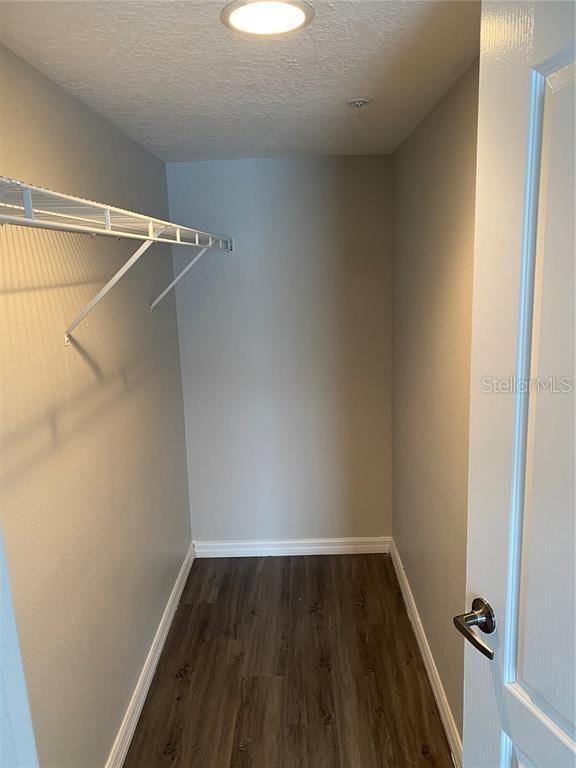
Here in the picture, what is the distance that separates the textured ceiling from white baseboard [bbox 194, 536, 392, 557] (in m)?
2.25

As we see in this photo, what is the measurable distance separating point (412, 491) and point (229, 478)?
1116 millimetres

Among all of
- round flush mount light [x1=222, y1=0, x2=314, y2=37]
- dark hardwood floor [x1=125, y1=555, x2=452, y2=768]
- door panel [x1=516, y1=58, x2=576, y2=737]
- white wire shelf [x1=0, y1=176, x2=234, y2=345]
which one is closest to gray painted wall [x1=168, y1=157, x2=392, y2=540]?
dark hardwood floor [x1=125, y1=555, x2=452, y2=768]

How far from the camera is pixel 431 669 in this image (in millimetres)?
2316

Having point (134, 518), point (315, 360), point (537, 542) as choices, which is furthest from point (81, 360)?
point (315, 360)

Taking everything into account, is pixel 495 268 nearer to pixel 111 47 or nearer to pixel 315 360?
pixel 111 47

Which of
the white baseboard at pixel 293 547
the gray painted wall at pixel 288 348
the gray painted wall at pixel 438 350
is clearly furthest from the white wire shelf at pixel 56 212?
the white baseboard at pixel 293 547

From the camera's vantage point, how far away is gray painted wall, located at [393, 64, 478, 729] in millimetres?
1766

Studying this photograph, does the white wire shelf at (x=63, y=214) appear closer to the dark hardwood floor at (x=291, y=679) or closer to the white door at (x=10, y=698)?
the white door at (x=10, y=698)

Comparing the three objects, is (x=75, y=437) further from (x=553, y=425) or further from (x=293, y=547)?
(x=293, y=547)

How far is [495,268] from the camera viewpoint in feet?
3.32

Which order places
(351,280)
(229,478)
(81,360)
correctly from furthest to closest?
1. (229,478)
2. (351,280)
3. (81,360)

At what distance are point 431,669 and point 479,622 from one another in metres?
1.40

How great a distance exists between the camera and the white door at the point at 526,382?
2.80 feet
